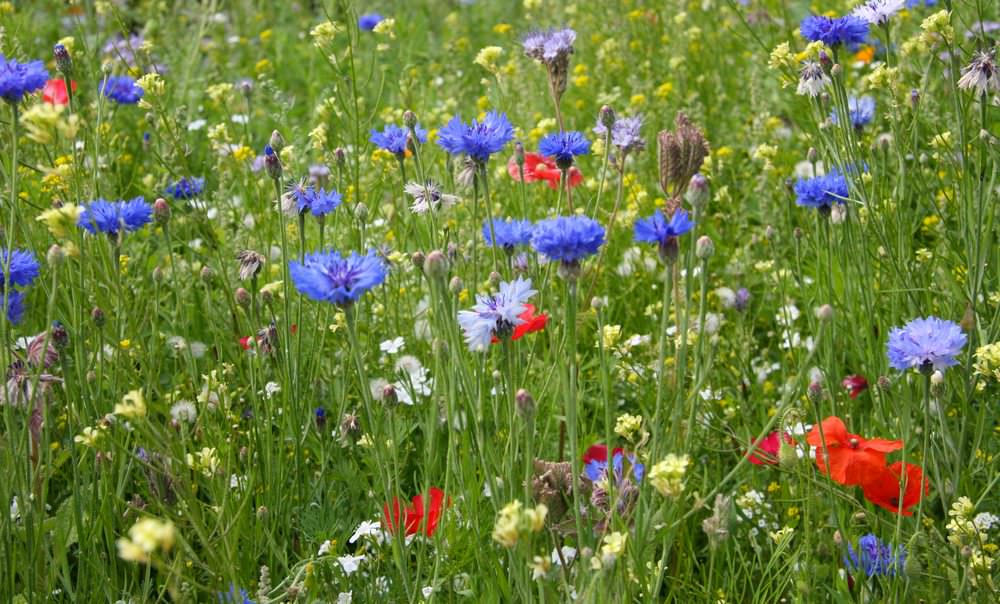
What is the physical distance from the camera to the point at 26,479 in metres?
1.64

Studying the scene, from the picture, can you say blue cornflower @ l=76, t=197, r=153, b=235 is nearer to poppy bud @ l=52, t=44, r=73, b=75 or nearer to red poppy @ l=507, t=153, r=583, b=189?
poppy bud @ l=52, t=44, r=73, b=75

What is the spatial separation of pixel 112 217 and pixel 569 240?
827 mm

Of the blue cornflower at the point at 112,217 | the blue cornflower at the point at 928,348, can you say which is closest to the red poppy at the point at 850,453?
the blue cornflower at the point at 928,348

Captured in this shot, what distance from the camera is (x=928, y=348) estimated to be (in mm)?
1489

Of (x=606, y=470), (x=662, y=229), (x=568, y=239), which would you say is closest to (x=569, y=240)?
(x=568, y=239)

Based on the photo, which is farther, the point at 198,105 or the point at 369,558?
the point at 198,105

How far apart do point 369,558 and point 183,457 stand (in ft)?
1.11

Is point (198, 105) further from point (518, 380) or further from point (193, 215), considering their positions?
point (518, 380)

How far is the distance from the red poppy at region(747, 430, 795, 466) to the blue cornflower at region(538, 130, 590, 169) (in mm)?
540

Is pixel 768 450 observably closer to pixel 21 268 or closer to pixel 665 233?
pixel 665 233

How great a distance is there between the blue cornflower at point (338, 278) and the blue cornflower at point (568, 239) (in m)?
0.20

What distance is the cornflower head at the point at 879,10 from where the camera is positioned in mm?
1962

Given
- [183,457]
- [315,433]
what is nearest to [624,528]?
[183,457]

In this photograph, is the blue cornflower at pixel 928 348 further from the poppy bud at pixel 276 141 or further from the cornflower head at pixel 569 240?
the poppy bud at pixel 276 141
